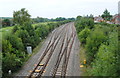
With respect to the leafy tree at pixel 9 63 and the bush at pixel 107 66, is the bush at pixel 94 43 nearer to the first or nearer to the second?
the bush at pixel 107 66

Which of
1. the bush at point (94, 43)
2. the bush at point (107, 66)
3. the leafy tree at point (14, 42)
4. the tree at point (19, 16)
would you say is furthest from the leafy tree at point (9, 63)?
the tree at point (19, 16)

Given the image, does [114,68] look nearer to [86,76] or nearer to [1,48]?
[86,76]

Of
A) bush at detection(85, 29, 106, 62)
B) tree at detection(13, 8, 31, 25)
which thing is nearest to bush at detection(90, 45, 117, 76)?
bush at detection(85, 29, 106, 62)

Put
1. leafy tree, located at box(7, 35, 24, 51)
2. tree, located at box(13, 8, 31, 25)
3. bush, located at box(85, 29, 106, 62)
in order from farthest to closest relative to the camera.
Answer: tree, located at box(13, 8, 31, 25), leafy tree, located at box(7, 35, 24, 51), bush, located at box(85, 29, 106, 62)

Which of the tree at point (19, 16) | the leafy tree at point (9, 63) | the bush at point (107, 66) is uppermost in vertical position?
the tree at point (19, 16)

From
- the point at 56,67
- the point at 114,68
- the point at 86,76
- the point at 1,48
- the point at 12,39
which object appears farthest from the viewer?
the point at 12,39

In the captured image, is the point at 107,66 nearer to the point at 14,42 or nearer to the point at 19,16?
the point at 14,42

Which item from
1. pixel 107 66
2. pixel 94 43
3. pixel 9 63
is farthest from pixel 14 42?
pixel 107 66

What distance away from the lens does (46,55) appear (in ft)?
78.0

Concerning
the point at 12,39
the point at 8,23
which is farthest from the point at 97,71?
the point at 8,23

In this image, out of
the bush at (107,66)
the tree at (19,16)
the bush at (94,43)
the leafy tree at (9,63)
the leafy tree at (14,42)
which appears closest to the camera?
the bush at (107,66)

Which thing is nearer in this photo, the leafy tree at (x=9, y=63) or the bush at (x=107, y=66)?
the bush at (x=107, y=66)

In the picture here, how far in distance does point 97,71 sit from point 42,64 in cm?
967

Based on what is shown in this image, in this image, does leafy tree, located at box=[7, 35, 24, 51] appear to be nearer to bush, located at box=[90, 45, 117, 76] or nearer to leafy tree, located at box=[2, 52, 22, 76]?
leafy tree, located at box=[2, 52, 22, 76]
